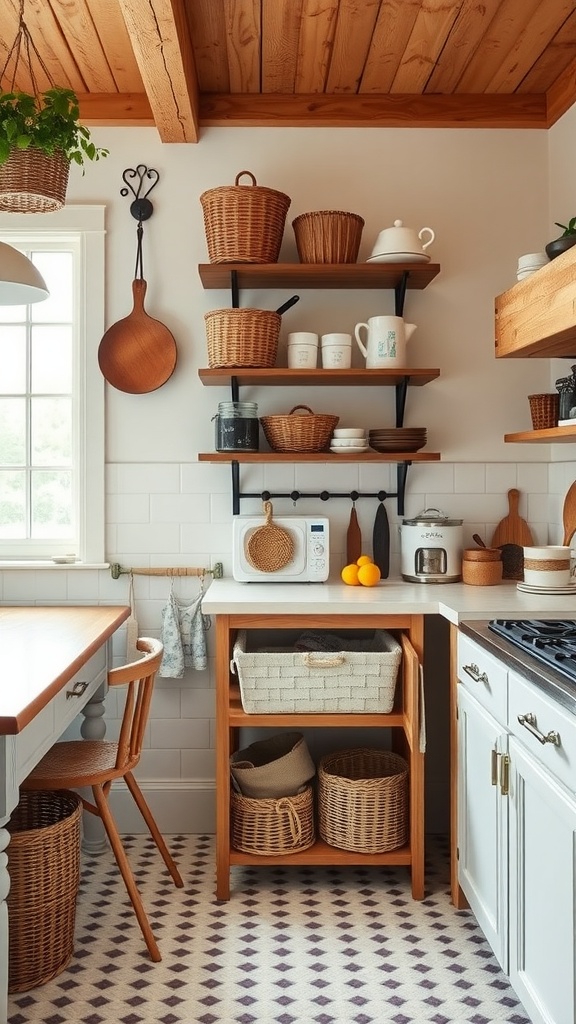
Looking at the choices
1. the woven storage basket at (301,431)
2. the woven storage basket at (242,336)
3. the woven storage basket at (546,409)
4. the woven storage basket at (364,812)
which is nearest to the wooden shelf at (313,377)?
the woven storage basket at (242,336)

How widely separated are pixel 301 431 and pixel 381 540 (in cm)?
55

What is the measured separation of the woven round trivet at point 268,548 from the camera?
3205 mm

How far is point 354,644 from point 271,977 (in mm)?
1201

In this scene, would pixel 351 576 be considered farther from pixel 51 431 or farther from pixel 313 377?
pixel 51 431

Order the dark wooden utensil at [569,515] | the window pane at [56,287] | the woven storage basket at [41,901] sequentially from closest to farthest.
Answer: the woven storage basket at [41,901] < the dark wooden utensil at [569,515] < the window pane at [56,287]

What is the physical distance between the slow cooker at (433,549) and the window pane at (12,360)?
158cm

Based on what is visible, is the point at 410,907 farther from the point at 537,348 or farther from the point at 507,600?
the point at 537,348

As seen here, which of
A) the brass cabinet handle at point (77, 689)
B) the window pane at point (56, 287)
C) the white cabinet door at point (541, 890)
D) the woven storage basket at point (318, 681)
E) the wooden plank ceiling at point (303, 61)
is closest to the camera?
the white cabinet door at point (541, 890)

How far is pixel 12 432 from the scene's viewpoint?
3.56 m

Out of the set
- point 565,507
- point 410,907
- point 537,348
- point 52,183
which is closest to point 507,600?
point 565,507

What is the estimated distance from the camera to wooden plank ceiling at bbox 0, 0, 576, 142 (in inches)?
109

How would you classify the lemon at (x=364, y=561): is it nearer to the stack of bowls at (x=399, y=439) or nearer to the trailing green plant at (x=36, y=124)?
the stack of bowls at (x=399, y=439)

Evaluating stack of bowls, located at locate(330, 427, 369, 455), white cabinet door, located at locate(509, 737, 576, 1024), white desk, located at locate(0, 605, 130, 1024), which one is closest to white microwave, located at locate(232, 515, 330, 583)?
stack of bowls, located at locate(330, 427, 369, 455)

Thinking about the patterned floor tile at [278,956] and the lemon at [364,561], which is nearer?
the patterned floor tile at [278,956]
